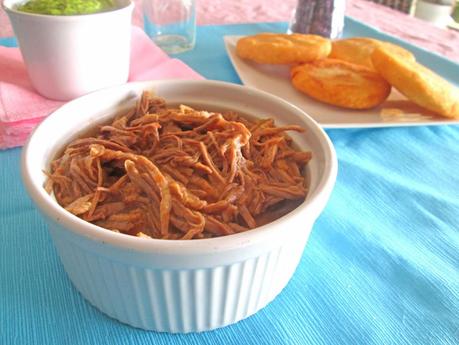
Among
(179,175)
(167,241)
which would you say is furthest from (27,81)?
(167,241)

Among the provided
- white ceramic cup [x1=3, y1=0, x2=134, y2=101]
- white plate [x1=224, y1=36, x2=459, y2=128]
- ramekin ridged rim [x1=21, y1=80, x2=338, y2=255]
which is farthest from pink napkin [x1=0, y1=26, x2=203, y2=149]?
ramekin ridged rim [x1=21, y1=80, x2=338, y2=255]

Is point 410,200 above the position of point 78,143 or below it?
below

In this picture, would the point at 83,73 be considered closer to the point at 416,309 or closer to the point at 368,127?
the point at 368,127

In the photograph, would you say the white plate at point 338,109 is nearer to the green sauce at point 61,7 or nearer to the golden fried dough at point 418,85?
the golden fried dough at point 418,85

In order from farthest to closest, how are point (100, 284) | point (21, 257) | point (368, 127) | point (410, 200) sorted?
point (368, 127) → point (410, 200) → point (21, 257) → point (100, 284)

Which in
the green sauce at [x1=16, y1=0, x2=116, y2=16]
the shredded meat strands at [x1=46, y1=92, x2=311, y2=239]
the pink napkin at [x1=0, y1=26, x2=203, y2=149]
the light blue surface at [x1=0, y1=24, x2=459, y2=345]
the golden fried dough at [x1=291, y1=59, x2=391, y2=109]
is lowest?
the light blue surface at [x1=0, y1=24, x2=459, y2=345]

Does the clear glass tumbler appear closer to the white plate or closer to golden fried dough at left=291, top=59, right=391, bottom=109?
the white plate

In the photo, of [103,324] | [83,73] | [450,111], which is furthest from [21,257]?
[450,111]
